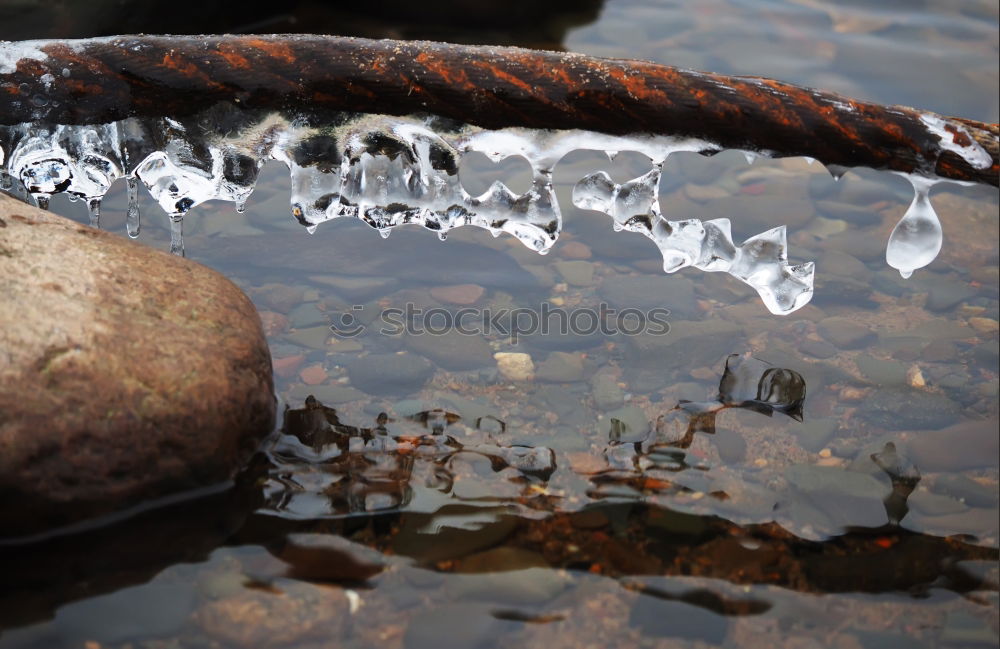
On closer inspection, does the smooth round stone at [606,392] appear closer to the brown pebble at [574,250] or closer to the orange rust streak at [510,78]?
the brown pebble at [574,250]

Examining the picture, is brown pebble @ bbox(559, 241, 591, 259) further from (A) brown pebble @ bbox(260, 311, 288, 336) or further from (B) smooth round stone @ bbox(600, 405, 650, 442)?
(A) brown pebble @ bbox(260, 311, 288, 336)

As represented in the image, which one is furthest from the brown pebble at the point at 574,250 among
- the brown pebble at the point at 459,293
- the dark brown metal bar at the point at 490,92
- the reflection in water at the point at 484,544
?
the dark brown metal bar at the point at 490,92

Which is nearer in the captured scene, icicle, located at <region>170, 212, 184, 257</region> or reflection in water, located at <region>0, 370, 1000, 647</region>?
reflection in water, located at <region>0, 370, 1000, 647</region>

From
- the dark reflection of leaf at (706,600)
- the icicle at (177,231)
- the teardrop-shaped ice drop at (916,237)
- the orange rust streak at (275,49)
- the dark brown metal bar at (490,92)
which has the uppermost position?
the orange rust streak at (275,49)

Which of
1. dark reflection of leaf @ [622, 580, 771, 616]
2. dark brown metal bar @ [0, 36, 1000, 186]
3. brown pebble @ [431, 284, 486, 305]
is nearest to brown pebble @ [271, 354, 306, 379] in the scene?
brown pebble @ [431, 284, 486, 305]

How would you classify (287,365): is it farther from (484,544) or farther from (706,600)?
(706,600)

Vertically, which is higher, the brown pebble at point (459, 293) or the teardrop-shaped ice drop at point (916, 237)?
the teardrop-shaped ice drop at point (916, 237)
